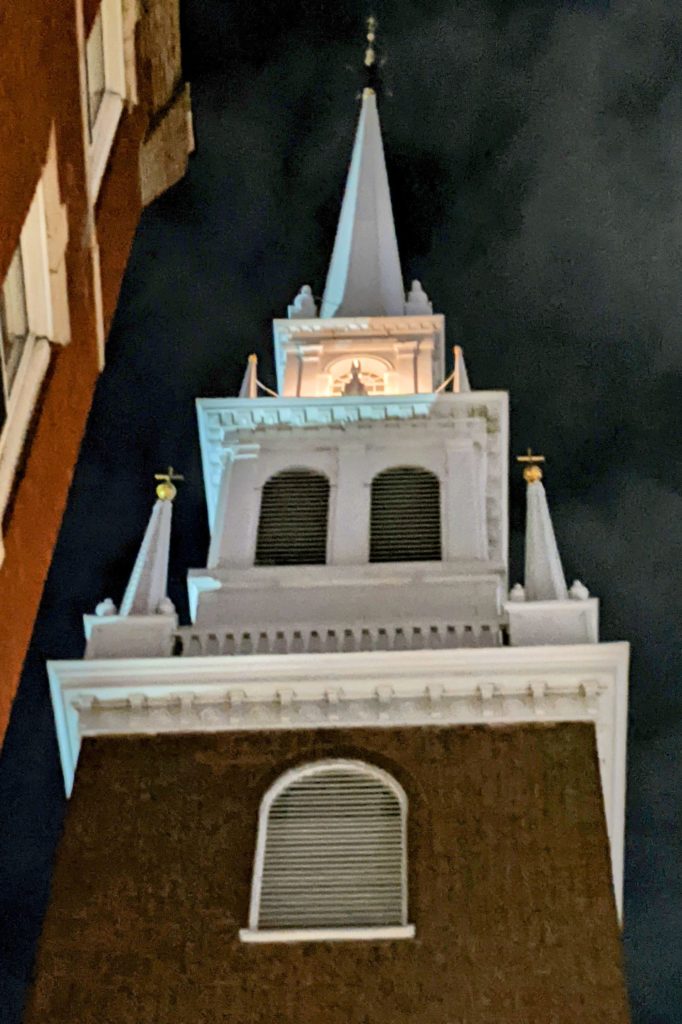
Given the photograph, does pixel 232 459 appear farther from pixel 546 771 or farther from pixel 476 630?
pixel 546 771

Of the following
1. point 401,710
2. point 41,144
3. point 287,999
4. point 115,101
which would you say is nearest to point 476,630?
point 401,710

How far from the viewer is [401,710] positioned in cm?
2134

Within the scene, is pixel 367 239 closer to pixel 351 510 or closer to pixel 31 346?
pixel 351 510

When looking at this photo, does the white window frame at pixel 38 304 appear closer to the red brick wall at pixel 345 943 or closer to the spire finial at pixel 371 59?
the red brick wall at pixel 345 943

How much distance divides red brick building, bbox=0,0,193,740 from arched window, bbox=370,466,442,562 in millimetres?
10070

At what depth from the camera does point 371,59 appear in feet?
141

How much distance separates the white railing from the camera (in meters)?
22.4

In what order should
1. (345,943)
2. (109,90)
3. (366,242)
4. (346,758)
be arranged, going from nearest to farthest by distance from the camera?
1. (109,90)
2. (345,943)
3. (346,758)
4. (366,242)

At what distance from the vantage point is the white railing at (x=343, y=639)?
73.6ft

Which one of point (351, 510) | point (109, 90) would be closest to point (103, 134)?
point (109, 90)

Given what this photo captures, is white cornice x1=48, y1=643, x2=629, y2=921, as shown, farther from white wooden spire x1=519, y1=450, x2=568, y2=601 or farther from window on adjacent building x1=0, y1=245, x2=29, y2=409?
window on adjacent building x1=0, y1=245, x2=29, y2=409

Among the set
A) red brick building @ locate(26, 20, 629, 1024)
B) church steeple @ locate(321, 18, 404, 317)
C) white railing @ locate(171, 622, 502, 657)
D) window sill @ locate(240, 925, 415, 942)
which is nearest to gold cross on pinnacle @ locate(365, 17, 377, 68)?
church steeple @ locate(321, 18, 404, 317)

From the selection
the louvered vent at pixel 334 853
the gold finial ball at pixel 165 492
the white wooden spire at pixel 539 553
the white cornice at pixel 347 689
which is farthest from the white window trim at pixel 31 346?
the gold finial ball at pixel 165 492

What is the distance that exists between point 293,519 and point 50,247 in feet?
44.5
